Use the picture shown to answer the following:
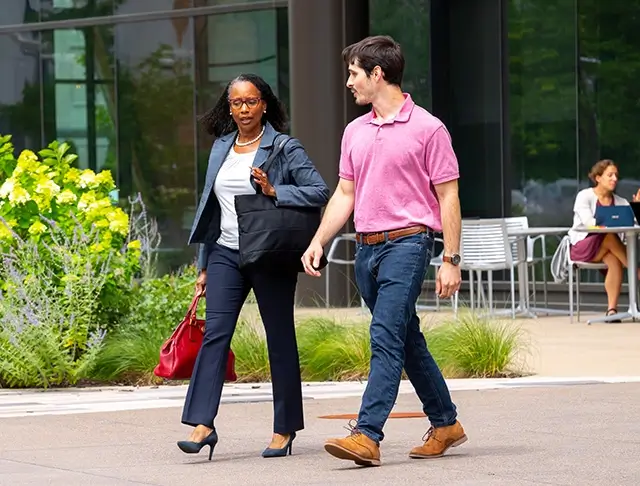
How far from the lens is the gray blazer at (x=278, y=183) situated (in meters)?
7.61

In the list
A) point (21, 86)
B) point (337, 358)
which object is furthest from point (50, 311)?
point (21, 86)

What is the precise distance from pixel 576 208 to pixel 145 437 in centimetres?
985

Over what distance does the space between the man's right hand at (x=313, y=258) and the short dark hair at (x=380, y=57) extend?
2.66 ft

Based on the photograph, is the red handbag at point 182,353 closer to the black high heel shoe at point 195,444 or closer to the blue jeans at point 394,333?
the black high heel shoe at point 195,444

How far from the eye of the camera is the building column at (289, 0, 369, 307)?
20219mm

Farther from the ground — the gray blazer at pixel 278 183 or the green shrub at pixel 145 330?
the gray blazer at pixel 278 183

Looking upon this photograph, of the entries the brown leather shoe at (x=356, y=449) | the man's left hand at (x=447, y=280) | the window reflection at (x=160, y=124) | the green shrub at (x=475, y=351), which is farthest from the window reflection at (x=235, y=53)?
the brown leather shoe at (x=356, y=449)

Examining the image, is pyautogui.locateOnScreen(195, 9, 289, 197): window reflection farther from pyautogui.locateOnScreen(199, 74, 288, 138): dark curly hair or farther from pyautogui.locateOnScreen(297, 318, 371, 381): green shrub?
pyautogui.locateOnScreen(199, 74, 288, 138): dark curly hair

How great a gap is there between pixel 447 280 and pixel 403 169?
528 mm

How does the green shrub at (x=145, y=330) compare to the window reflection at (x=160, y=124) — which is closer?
the green shrub at (x=145, y=330)

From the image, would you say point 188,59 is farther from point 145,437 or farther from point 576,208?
point 145,437

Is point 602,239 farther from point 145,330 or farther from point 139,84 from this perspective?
point 139,84

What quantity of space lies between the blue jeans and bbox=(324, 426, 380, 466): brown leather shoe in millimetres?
42

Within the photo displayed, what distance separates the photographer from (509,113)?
822 inches
